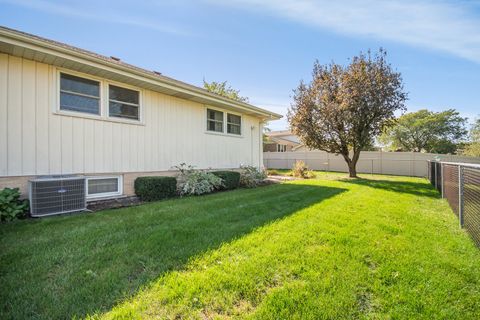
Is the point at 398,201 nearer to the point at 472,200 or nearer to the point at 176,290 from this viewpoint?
the point at 472,200

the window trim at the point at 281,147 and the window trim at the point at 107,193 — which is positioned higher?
the window trim at the point at 281,147

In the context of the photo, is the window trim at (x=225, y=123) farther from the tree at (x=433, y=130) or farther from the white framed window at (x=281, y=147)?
the tree at (x=433, y=130)

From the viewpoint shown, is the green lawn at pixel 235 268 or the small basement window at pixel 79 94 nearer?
the green lawn at pixel 235 268

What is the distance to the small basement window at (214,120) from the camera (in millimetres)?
9727

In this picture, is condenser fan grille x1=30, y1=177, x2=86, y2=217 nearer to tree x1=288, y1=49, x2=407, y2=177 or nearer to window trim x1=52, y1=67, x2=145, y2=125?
window trim x1=52, y1=67, x2=145, y2=125

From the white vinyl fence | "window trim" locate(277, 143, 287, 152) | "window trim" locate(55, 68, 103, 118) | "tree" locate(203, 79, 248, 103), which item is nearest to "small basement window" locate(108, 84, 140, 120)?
"window trim" locate(55, 68, 103, 118)

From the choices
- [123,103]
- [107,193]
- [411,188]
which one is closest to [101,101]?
[123,103]

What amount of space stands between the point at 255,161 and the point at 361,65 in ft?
24.4

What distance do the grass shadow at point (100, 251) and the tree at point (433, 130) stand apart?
37.4 m

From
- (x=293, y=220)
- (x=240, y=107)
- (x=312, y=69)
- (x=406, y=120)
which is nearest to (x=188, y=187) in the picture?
(x=293, y=220)

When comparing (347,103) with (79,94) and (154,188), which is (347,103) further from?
(79,94)

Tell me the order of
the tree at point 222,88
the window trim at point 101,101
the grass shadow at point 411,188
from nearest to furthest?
the window trim at point 101,101
the grass shadow at point 411,188
the tree at point 222,88

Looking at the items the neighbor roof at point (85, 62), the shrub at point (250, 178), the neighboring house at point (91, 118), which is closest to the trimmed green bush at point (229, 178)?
the shrub at point (250, 178)

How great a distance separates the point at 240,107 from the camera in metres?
10.3
